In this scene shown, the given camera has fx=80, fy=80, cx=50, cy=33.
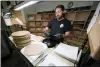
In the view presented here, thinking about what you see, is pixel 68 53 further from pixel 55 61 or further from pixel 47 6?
pixel 47 6

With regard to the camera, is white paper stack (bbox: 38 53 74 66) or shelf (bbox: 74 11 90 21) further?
shelf (bbox: 74 11 90 21)

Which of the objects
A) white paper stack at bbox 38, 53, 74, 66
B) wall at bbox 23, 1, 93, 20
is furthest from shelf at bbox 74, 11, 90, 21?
white paper stack at bbox 38, 53, 74, 66

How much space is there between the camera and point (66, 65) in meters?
0.81

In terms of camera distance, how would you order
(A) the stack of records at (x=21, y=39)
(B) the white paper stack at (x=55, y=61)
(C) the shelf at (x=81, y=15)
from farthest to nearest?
1. (C) the shelf at (x=81, y=15)
2. (A) the stack of records at (x=21, y=39)
3. (B) the white paper stack at (x=55, y=61)

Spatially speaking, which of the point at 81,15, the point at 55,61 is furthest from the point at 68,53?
the point at 81,15

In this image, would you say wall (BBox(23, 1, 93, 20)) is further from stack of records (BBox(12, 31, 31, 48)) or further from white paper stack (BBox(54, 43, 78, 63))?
stack of records (BBox(12, 31, 31, 48))

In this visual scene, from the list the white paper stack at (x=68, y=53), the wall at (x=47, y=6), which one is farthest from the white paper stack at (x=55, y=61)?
the wall at (x=47, y=6)

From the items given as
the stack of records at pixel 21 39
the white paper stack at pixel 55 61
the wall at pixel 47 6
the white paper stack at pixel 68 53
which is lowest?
the white paper stack at pixel 55 61

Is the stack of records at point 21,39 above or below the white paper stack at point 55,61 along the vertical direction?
above

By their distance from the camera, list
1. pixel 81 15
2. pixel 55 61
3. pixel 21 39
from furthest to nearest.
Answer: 1. pixel 81 15
2. pixel 21 39
3. pixel 55 61

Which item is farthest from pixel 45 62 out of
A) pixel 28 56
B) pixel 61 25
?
pixel 61 25

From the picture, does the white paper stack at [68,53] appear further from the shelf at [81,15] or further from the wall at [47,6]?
the wall at [47,6]

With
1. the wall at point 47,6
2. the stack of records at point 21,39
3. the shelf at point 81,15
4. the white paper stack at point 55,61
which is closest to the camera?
the white paper stack at point 55,61

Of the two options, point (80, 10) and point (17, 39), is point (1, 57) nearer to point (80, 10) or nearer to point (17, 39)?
point (17, 39)
